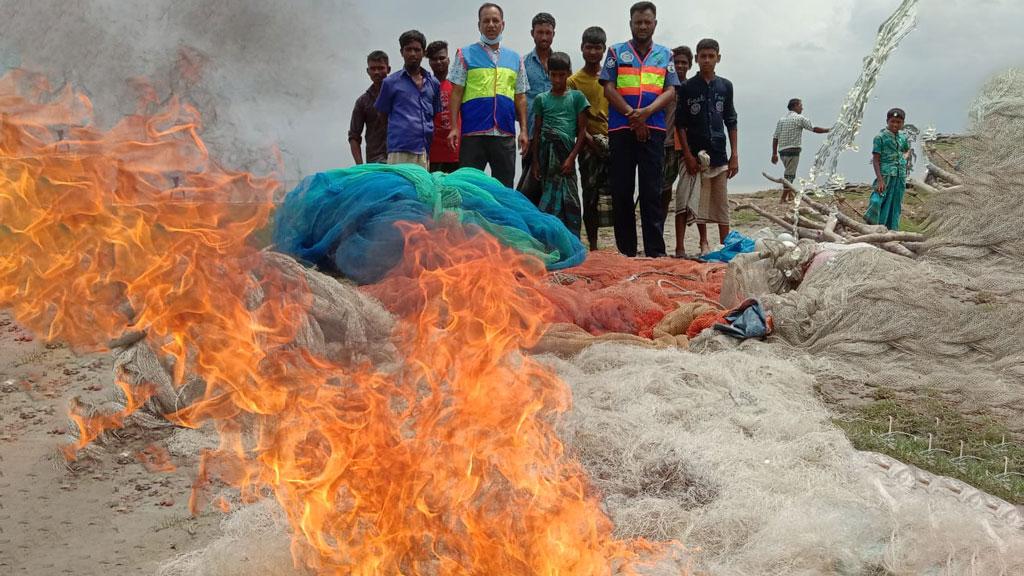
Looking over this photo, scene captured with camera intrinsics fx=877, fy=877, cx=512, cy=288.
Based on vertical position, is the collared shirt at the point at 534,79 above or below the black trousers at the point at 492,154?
above

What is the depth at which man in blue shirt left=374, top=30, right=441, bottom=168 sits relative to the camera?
7832mm

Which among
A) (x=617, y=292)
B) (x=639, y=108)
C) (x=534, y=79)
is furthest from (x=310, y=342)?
(x=534, y=79)

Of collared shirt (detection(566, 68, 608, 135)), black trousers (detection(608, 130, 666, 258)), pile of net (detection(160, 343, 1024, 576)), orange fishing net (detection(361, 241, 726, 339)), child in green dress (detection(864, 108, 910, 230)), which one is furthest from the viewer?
child in green dress (detection(864, 108, 910, 230))

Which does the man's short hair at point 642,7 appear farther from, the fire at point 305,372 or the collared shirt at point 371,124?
the fire at point 305,372

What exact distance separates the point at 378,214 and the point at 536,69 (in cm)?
325

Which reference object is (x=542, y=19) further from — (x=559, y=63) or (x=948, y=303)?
(x=948, y=303)

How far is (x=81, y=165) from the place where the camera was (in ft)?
9.47

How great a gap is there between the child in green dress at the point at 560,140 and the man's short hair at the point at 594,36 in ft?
0.99

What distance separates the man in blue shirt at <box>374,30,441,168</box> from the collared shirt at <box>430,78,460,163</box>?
1.55 ft

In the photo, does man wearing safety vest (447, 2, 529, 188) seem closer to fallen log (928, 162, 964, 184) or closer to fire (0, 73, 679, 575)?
fallen log (928, 162, 964, 184)

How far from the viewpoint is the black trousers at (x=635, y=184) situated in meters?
8.35

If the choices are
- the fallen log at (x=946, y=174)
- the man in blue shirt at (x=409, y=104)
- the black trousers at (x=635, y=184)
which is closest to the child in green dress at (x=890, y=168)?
the fallen log at (x=946, y=174)

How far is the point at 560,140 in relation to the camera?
855 centimetres

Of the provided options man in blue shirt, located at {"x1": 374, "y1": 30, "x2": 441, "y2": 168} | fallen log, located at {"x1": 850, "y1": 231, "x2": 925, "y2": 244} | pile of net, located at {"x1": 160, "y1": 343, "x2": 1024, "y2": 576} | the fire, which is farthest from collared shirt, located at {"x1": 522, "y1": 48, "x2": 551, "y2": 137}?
the fire
